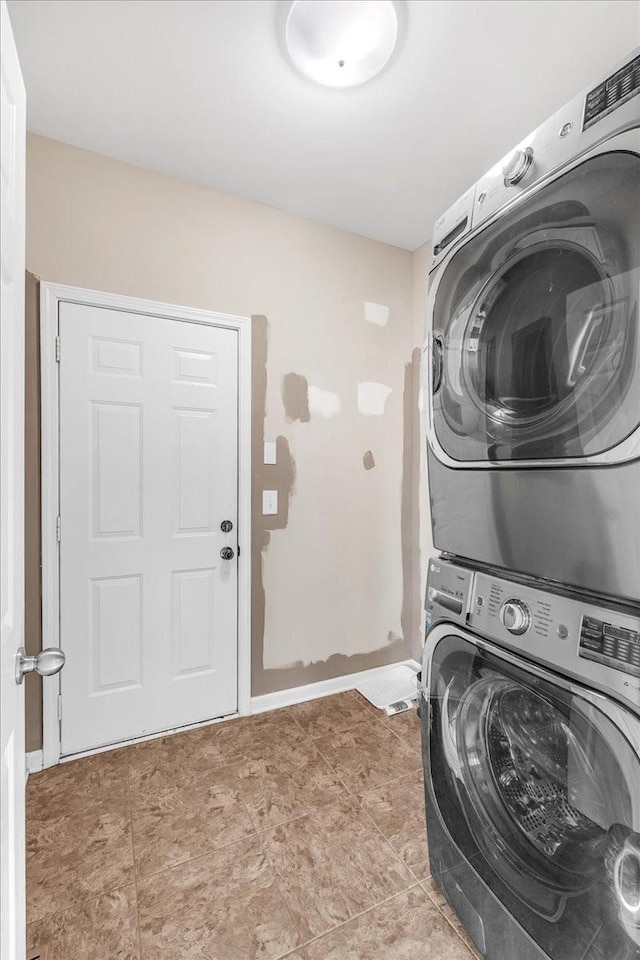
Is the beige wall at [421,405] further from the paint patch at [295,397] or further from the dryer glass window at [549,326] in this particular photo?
the dryer glass window at [549,326]

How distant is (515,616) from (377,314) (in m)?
2.20

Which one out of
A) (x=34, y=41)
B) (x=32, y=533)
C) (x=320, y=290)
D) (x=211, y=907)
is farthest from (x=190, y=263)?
(x=211, y=907)

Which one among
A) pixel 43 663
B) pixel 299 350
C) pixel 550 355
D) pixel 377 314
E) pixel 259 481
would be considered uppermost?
pixel 377 314

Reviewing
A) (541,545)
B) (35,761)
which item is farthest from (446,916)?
(35,761)

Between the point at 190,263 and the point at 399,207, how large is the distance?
114cm

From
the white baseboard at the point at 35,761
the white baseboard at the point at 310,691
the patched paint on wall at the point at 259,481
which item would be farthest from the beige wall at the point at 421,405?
the white baseboard at the point at 35,761

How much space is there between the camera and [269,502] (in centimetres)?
245

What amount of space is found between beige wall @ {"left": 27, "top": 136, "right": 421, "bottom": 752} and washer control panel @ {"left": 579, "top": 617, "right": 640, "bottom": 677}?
1.78 metres

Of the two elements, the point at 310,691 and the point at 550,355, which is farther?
the point at 310,691

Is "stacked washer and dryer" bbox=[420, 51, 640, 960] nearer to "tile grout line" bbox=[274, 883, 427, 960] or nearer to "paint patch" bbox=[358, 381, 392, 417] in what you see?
"tile grout line" bbox=[274, 883, 427, 960]

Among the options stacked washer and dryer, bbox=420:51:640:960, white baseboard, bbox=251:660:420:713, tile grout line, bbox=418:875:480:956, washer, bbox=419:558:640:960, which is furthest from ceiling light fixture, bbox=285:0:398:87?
white baseboard, bbox=251:660:420:713

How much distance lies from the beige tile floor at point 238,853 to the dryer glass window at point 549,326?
137 cm

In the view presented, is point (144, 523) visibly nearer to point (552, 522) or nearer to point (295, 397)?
point (295, 397)

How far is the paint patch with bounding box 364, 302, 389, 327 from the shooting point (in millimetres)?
2725
